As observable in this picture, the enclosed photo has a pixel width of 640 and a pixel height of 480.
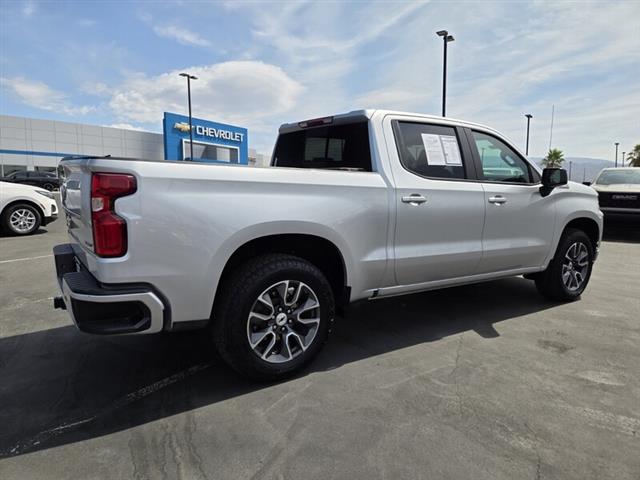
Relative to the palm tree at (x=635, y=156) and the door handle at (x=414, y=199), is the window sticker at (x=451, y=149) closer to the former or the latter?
the door handle at (x=414, y=199)

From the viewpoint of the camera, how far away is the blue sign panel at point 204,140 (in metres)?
42.4

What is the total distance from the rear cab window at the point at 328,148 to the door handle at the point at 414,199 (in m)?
0.35

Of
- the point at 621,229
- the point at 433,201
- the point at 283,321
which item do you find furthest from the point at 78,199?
the point at 621,229

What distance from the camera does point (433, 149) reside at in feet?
12.3

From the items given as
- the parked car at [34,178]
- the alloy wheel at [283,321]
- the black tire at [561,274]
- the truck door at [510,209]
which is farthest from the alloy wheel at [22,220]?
the parked car at [34,178]

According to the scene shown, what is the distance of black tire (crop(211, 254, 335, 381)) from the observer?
8.95ft

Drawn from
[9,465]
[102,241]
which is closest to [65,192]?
[102,241]

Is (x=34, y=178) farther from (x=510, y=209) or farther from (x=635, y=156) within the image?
(x=635, y=156)

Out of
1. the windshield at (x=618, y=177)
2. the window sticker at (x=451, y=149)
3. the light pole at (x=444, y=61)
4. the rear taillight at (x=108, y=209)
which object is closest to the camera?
the rear taillight at (x=108, y=209)

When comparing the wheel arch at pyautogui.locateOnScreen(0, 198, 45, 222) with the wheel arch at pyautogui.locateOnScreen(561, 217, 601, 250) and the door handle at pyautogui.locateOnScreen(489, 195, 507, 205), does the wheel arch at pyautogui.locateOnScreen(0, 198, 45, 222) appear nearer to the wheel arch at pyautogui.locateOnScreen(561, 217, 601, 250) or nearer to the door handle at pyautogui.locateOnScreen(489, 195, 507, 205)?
the door handle at pyautogui.locateOnScreen(489, 195, 507, 205)

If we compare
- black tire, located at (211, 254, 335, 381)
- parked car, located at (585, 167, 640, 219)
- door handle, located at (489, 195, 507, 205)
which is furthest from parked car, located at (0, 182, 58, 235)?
parked car, located at (585, 167, 640, 219)

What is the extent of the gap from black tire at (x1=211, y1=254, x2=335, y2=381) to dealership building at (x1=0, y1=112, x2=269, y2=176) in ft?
120

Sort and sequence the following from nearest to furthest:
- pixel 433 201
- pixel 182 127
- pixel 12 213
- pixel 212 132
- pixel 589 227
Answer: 1. pixel 433 201
2. pixel 589 227
3. pixel 12 213
4. pixel 182 127
5. pixel 212 132

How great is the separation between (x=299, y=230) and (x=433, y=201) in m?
1.25
